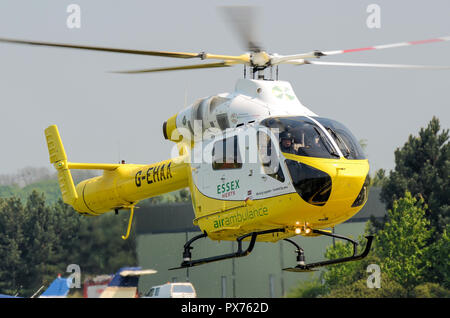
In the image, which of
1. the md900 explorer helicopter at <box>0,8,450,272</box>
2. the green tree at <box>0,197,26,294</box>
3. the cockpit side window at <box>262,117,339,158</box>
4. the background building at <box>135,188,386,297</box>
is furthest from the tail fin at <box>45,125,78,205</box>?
the green tree at <box>0,197,26,294</box>

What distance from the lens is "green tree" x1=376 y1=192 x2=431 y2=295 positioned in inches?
1421

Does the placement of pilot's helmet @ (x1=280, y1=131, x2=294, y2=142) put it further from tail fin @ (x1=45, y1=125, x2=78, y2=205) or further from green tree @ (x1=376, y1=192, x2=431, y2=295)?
green tree @ (x1=376, y1=192, x2=431, y2=295)

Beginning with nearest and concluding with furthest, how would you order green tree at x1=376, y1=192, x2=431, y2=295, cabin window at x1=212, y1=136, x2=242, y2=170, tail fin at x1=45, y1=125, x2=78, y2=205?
cabin window at x1=212, y1=136, x2=242, y2=170
tail fin at x1=45, y1=125, x2=78, y2=205
green tree at x1=376, y1=192, x2=431, y2=295

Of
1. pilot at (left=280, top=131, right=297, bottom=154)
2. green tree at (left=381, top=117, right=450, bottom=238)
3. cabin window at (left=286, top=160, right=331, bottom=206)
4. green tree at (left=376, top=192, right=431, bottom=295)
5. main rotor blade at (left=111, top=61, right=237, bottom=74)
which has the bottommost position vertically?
green tree at (left=376, top=192, right=431, bottom=295)

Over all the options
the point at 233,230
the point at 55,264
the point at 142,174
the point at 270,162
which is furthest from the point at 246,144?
the point at 55,264

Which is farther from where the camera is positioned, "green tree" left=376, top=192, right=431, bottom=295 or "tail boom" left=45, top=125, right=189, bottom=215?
"green tree" left=376, top=192, right=431, bottom=295

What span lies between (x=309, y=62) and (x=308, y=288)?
20.3m

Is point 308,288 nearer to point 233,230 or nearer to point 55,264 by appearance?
point 55,264

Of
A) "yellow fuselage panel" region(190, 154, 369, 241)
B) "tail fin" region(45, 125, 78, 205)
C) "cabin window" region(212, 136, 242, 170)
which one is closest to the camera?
"yellow fuselage panel" region(190, 154, 369, 241)

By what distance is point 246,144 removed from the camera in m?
15.2

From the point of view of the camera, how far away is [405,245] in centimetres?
3662

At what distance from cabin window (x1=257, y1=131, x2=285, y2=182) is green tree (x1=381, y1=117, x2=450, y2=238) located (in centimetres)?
2617

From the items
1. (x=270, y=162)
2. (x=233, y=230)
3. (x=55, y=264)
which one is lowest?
(x=55, y=264)
